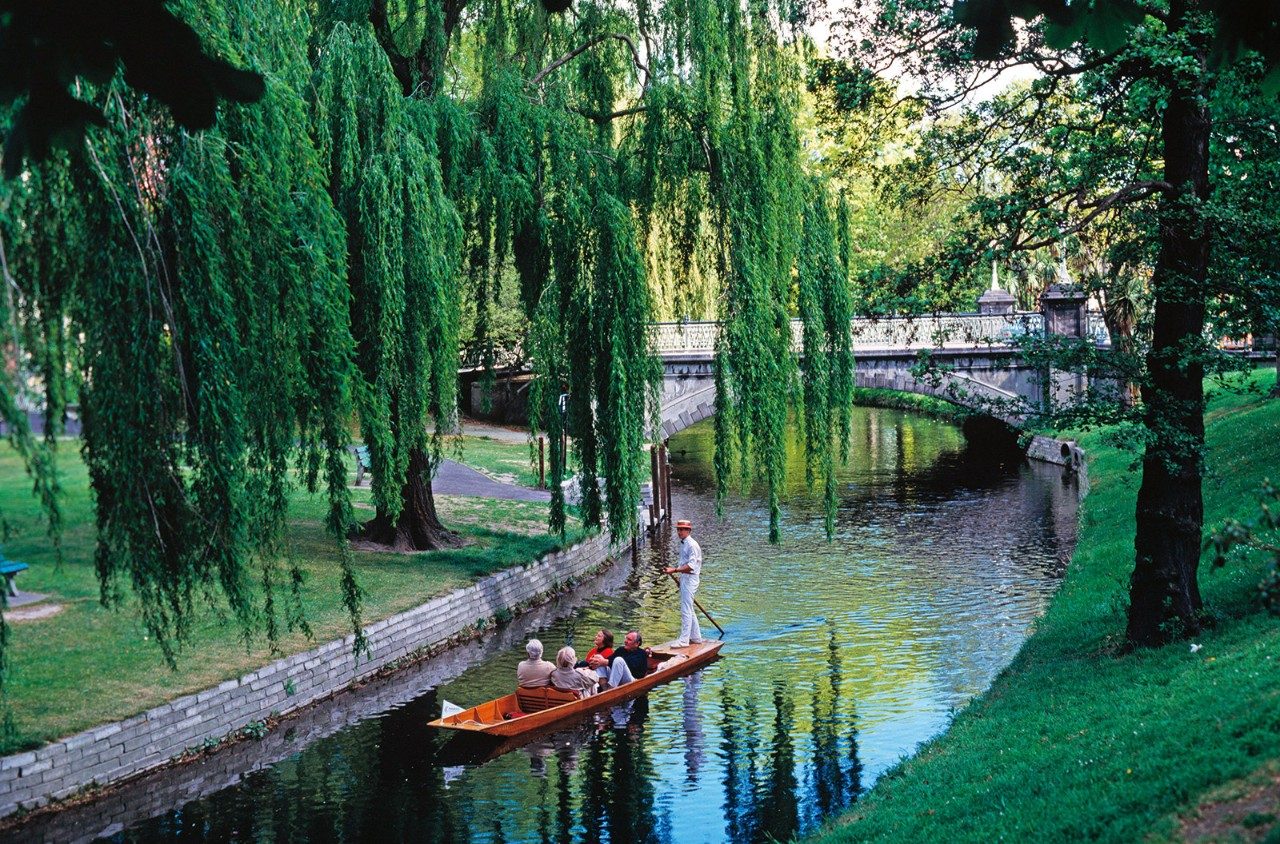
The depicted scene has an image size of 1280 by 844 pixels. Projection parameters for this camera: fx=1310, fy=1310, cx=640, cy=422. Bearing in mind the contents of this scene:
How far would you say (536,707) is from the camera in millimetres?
14391

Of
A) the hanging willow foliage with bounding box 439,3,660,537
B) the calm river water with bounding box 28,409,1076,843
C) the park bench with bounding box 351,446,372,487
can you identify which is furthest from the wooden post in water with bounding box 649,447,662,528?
the hanging willow foliage with bounding box 439,3,660,537

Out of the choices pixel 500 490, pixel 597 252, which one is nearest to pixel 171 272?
pixel 597 252

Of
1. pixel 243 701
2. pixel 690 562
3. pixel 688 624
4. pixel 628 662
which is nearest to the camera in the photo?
pixel 243 701

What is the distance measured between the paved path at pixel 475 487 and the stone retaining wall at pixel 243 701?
6.36 metres

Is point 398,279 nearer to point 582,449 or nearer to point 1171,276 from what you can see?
point 582,449

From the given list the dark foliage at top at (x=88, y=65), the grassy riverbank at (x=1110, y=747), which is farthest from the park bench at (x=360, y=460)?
the dark foliage at top at (x=88, y=65)

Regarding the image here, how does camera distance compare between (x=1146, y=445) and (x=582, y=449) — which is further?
(x=582, y=449)

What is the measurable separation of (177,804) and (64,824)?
1045mm

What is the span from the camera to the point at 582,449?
16.6 m

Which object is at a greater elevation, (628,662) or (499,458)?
(499,458)

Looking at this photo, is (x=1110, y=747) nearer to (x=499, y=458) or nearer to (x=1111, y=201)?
(x=1111, y=201)

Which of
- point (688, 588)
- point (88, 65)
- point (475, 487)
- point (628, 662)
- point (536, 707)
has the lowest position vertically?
point (536, 707)

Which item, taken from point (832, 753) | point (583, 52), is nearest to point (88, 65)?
point (832, 753)

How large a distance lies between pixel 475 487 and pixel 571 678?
14136mm
